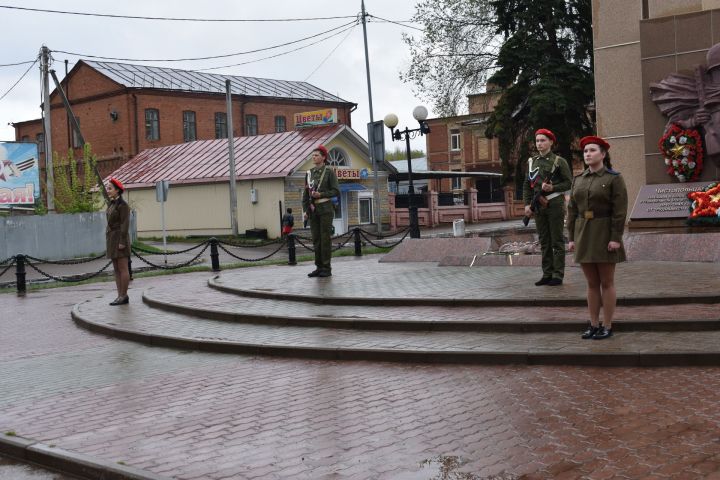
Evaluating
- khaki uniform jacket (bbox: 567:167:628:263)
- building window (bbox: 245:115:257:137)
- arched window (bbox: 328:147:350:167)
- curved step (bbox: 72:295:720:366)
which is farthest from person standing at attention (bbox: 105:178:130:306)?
building window (bbox: 245:115:257:137)

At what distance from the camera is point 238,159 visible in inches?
1671

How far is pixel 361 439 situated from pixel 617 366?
9.17 feet

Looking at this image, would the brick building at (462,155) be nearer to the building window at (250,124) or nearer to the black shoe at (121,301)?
the building window at (250,124)

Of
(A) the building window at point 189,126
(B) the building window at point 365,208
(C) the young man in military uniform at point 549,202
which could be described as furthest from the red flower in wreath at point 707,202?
(A) the building window at point 189,126

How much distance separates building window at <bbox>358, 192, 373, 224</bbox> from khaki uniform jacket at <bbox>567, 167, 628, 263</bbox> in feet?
116

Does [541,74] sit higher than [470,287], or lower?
higher

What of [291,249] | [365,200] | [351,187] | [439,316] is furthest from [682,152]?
[365,200]

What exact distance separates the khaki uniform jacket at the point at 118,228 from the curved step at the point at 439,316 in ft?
4.44

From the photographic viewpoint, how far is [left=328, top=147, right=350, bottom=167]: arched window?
42116 millimetres

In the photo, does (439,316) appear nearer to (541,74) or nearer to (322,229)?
(322,229)

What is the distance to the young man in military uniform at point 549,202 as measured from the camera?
11.0 m

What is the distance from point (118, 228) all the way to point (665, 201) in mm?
10488

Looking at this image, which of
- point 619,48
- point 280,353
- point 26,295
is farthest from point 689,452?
point 619,48

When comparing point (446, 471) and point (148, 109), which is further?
point (148, 109)
